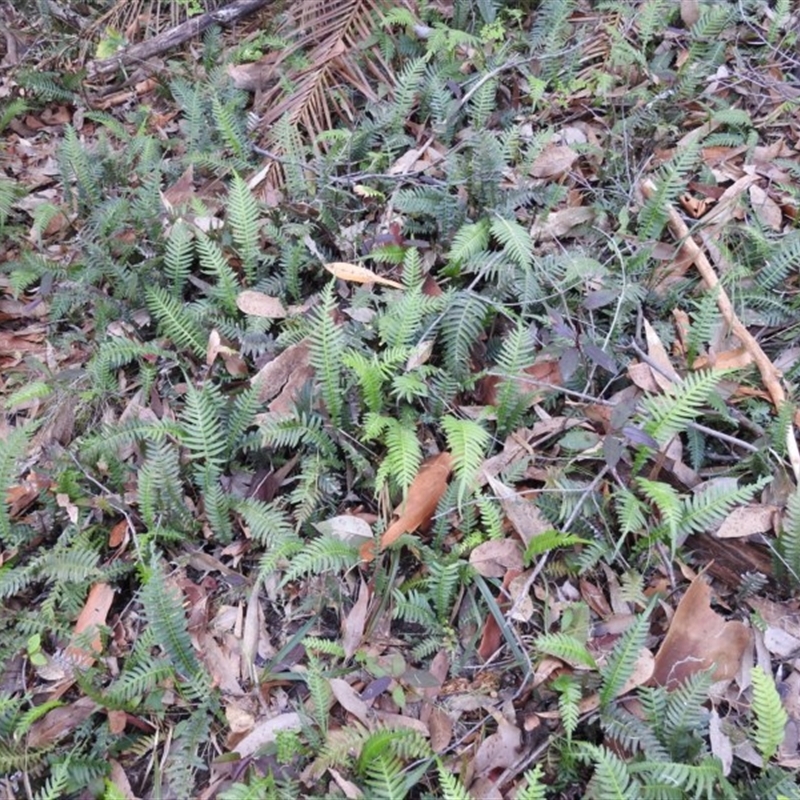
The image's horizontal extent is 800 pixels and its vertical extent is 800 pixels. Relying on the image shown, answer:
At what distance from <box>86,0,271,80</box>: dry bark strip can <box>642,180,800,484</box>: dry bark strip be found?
2638mm

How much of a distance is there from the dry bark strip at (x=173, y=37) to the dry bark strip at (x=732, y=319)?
2638 millimetres

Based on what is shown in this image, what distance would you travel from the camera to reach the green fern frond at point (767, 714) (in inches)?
87.7

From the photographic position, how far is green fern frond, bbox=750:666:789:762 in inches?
87.7

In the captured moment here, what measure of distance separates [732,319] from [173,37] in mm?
3560

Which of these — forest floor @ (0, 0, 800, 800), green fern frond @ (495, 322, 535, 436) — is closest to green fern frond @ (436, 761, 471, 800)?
forest floor @ (0, 0, 800, 800)

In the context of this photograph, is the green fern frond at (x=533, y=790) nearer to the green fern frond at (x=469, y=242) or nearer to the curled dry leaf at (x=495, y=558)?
the curled dry leaf at (x=495, y=558)

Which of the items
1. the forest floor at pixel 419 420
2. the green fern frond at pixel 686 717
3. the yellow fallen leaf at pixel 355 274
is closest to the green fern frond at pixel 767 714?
the forest floor at pixel 419 420

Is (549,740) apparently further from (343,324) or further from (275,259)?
(275,259)

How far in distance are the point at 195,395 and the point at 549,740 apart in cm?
175

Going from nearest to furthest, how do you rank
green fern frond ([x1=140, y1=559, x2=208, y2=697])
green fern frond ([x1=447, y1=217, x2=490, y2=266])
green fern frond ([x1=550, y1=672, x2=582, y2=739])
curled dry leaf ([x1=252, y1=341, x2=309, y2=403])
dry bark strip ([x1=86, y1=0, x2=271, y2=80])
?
green fern frond ([x1=550, y1=672, x2=582, y2=739])
green fern frond ([x1=140, y1=559, x2=208, y2=697])
curled dry leaf ([x1=252, y1=341, x2=309, y2=403])
green fern frond ([x1=447, y1=217, x2=490, y2=266])
dry bark strip ([x1=86, y1=0, x2=271, y2=80])

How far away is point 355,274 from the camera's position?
342cm

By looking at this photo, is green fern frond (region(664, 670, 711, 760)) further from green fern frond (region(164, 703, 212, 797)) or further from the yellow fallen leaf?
the yellow fallen leaf

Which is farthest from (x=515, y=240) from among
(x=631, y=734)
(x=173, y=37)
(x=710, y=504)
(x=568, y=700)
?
(x=173, y=37)

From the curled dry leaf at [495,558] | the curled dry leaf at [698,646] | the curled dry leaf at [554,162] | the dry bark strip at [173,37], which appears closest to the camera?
the curled dry leaf at [698,646]
